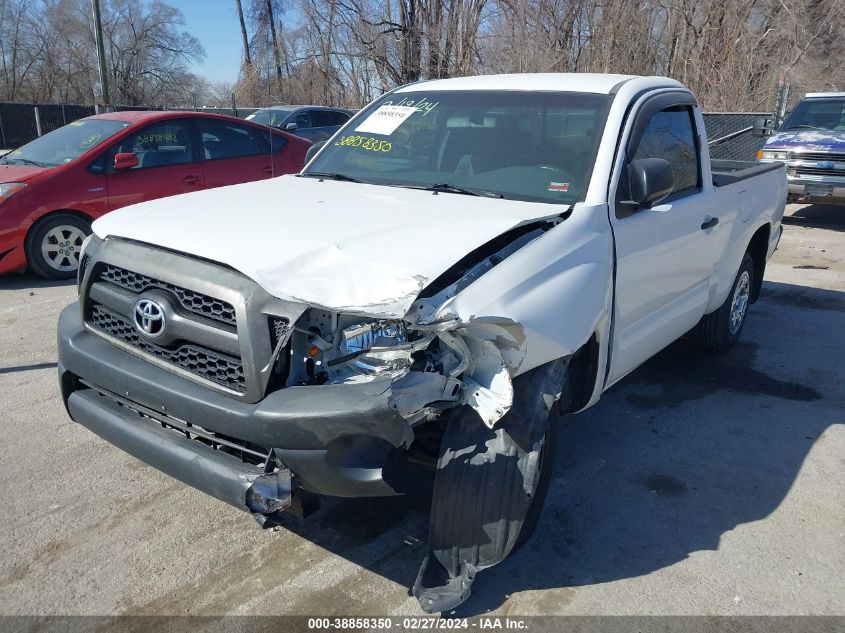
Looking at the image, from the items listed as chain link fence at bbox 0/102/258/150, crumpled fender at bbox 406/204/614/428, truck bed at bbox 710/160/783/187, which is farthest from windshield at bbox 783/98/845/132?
chain link fence at bbox 0/102/258/150

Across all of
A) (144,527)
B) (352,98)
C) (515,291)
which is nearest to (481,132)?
(515,291)

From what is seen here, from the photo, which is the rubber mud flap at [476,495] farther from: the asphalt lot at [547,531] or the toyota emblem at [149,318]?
the toyota emblem at [149,318]

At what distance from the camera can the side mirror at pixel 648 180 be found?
3393 mm

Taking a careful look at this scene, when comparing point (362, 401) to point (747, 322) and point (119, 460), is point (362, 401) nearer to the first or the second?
point (119, 460)

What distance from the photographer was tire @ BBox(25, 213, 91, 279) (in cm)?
718

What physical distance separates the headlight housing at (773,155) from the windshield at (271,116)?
8.82m

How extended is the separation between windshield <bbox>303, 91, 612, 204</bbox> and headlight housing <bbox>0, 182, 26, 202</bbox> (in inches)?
160

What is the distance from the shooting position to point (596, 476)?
3.76m

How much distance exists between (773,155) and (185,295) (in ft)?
36.7

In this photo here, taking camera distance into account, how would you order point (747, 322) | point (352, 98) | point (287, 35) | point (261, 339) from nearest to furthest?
point (261, 339) < point (747, 322) < point (352, 98) < point (287, 35)

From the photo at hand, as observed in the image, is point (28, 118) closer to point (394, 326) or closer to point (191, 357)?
point (191, 357)

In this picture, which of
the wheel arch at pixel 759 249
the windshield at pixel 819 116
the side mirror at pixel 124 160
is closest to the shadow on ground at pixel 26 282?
the side mirror at pixel 124 160

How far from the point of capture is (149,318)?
278cm

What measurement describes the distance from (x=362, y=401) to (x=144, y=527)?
1.56m
